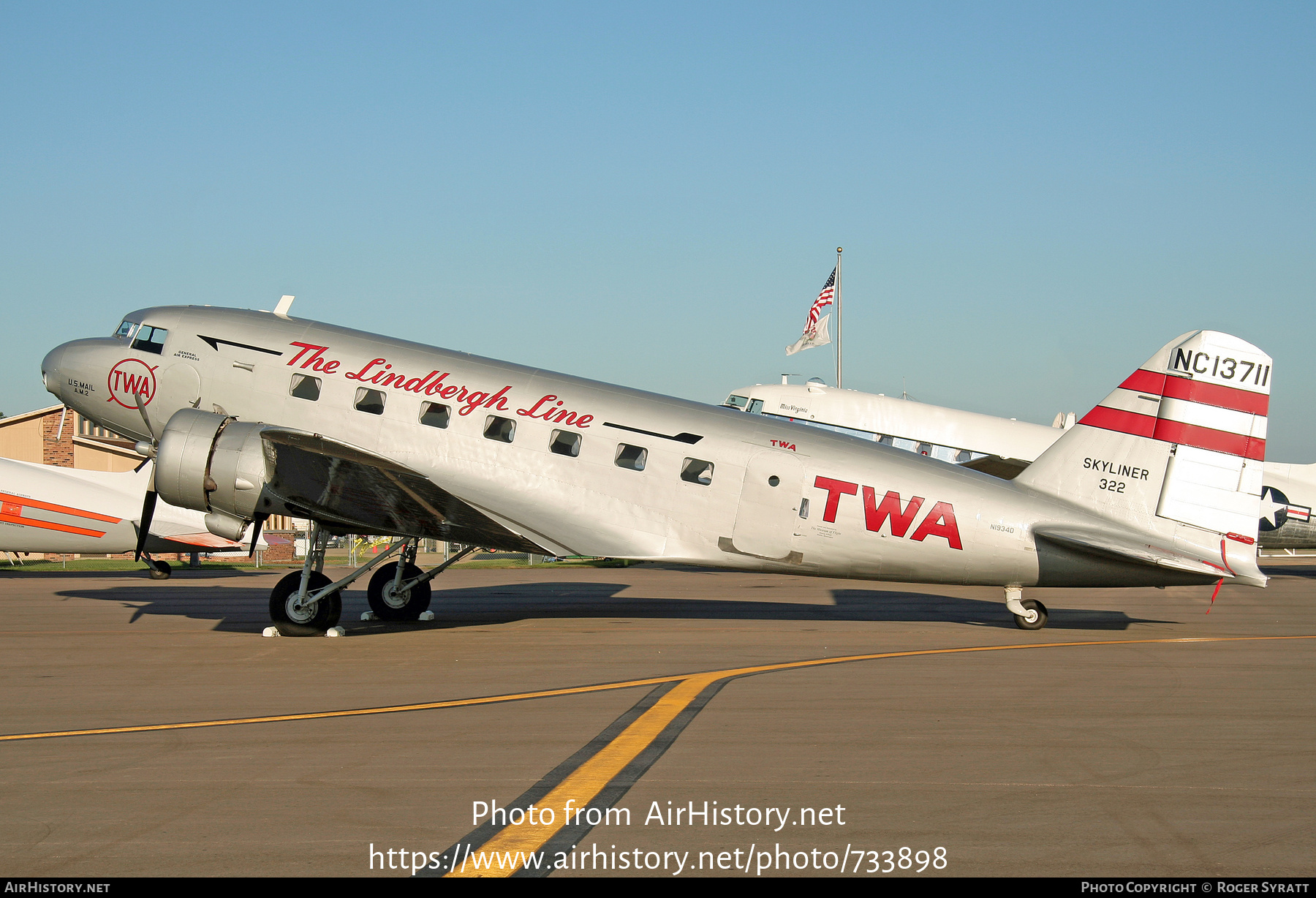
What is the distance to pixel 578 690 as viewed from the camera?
36.5ft

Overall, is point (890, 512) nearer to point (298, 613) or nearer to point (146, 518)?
point (298, 613)

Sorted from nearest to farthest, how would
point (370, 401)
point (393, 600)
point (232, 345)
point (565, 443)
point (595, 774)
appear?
1. point (595, 774)
2. point (565, 443)
3. point (370, 401)
4. point (232, 345)
5. point (393, 600)

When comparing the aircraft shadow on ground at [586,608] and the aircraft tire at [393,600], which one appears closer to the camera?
the aircraft shadow on ground at [586,608]

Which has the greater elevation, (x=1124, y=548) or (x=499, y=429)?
(x=499, y=429)

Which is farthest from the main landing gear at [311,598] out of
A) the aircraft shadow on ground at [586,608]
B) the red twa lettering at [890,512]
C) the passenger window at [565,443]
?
the red twa lettering at [890,512]

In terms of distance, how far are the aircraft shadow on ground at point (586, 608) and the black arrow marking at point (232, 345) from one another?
15.3 ft

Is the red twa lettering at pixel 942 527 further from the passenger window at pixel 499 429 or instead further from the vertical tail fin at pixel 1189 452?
the passenger window at pixel 499 429

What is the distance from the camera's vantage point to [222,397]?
55.8 feet

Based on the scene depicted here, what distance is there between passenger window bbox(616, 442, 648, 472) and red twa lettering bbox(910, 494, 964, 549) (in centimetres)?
436

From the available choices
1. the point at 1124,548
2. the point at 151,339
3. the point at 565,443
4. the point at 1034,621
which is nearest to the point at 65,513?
the point at 151,339

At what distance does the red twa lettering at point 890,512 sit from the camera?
50.8 feet

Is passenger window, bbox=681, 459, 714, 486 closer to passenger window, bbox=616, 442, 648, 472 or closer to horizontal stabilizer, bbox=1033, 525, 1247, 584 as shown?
Answer: passenger window, bbox=616, 442, 648, 472

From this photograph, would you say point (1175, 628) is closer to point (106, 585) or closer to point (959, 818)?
point (959, 818)

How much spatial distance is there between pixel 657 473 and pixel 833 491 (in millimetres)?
2771
